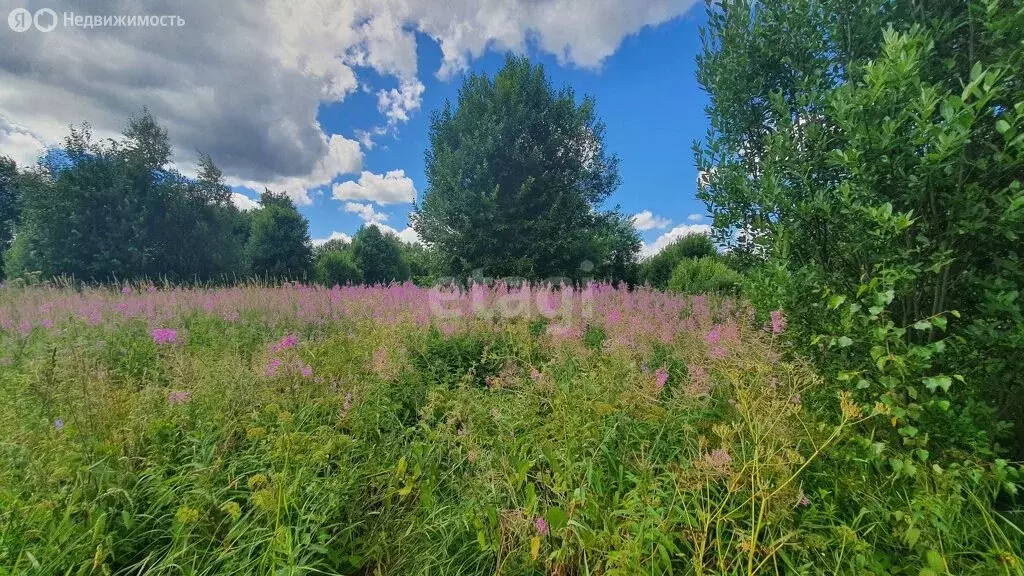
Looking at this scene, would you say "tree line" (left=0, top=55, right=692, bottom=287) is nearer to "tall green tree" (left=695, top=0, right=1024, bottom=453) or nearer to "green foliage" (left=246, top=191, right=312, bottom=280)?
"green foliage" (left=246, top=191, right=312, bottom=280)

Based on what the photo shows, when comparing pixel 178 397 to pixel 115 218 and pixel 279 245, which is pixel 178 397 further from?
pixel 115 218

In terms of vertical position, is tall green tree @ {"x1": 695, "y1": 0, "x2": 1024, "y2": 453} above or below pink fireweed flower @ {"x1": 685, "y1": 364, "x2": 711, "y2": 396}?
above

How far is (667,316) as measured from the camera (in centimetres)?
420

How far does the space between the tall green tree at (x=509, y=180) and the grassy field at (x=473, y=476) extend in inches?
322

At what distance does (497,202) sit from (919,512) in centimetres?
1020

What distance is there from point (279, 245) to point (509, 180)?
49.4ft

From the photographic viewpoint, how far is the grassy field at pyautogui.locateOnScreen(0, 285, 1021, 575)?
1463mm

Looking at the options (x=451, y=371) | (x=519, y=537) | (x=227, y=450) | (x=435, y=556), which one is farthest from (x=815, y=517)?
(x=227, y=450)

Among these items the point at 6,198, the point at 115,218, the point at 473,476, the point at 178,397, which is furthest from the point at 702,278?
the point at 6,198

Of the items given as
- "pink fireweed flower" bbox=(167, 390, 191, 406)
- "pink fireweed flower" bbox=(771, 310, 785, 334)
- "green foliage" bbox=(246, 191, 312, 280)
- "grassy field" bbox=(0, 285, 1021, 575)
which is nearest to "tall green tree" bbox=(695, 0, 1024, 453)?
"pink fireweed flower" bbox=(771, 310, 785, 334)

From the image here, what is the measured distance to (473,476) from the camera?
2150mm

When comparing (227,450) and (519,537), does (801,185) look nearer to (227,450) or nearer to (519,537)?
(519,537)

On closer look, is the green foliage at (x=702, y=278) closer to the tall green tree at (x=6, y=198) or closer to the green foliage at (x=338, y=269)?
the green foliage at (x=338, y=269)

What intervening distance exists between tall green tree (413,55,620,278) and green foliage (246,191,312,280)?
11676 mm
